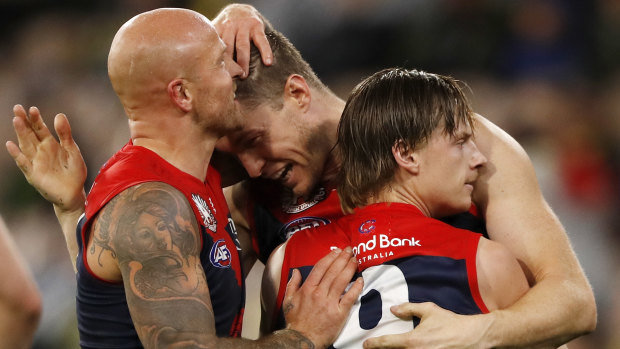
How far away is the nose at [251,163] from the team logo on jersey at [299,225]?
0.24m

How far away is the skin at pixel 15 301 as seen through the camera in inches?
114

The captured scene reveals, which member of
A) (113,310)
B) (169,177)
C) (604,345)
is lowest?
(604,345)

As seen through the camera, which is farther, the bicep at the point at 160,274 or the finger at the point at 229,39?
the finger at the point at 229,39

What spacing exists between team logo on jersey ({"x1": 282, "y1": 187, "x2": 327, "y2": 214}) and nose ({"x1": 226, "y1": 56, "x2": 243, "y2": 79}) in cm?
58

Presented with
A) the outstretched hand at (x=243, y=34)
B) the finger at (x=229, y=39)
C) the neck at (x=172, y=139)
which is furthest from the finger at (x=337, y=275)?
the finger at (x=229, y=39)

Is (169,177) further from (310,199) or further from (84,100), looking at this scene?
(84,100)

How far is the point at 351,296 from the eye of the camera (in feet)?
9.00

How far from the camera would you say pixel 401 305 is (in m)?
2.64

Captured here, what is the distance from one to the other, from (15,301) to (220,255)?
731 mm

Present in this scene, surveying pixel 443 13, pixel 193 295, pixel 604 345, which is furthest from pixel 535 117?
pixel 193 295

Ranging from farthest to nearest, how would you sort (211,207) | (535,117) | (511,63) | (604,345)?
(511,63), (535,117), (604,345), (211,207)

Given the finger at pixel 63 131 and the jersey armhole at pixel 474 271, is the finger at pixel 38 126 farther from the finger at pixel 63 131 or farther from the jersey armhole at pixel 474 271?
the jersey armhole at pixel 474 271

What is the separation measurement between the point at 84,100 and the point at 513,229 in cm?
570

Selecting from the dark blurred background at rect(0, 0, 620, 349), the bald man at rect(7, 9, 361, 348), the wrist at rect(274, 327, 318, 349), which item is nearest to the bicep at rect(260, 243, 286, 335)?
the bald man at rect(7, 9, 361, 348)
